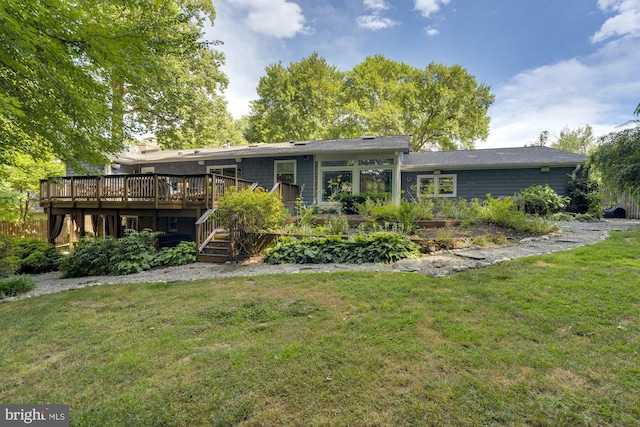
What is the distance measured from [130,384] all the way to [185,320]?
1.18 meters

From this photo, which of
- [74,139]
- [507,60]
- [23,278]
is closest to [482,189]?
[507,60]

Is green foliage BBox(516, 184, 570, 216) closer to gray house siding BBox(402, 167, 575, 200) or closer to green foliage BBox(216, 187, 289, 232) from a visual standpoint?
gray house siding BBox(402, 167, 575, 200)

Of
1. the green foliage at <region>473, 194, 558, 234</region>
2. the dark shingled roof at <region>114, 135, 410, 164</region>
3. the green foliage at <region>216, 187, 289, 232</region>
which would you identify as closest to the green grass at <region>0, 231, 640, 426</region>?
the green foliage at <region>216, 187, 289, 232</region>

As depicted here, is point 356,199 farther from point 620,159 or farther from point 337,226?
point 620,159

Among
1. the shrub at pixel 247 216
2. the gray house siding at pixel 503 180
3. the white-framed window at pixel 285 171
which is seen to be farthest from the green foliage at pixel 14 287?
the gray house siding at pixel 503 180

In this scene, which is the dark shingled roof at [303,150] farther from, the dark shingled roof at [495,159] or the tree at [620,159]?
the tree at [620,159]

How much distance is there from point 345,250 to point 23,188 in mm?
15368

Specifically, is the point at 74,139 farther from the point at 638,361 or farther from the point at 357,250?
the point at 638,361

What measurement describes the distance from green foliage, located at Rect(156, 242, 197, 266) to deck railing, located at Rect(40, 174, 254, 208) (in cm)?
147

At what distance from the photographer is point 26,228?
12.6 m

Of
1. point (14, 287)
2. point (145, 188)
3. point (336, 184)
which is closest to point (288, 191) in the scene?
point (336, 184)

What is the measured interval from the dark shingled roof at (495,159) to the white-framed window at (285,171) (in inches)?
209

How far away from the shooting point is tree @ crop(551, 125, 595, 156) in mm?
36684

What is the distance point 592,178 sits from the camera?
11.7m
